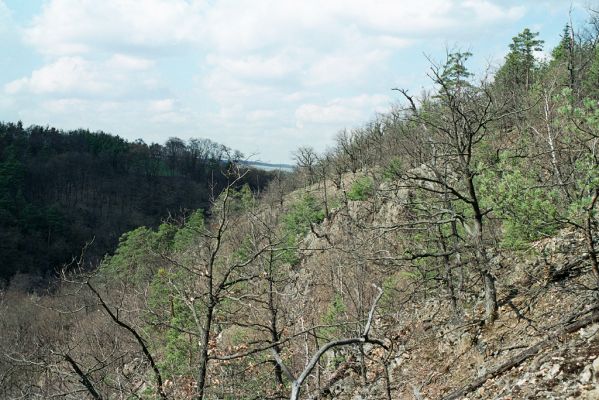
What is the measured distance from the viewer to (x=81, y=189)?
11444 cm

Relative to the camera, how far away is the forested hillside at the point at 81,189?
82938 mm

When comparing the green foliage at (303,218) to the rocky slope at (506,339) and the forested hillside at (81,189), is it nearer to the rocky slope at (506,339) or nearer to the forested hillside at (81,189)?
the rocky slope at (506,339)

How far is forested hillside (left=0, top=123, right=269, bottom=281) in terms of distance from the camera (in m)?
82.9

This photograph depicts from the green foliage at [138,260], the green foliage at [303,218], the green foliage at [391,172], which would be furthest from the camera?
the green foliage at [138,260]

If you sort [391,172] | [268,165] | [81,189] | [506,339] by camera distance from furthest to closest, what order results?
1. [81,189]
2. [268,165]
3. [391,172]
4. [506,339]

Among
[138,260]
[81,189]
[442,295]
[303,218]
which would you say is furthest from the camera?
[81,189]

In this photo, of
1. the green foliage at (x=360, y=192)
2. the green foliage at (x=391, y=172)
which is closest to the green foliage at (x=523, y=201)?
the green foliage at (x=391, y=172)

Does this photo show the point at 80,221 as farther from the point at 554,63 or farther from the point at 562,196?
the point at 562,196

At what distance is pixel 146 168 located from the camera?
126 metres

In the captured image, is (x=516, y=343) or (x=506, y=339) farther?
(x=506, y=339)

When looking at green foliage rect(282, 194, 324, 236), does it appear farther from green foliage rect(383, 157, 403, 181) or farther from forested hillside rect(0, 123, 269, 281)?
forested hillside rect(0, 123, 269, 281)

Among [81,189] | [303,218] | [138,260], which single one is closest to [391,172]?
[303,218]

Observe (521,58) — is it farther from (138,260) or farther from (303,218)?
(138,260)

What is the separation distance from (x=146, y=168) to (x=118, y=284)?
82072mm
